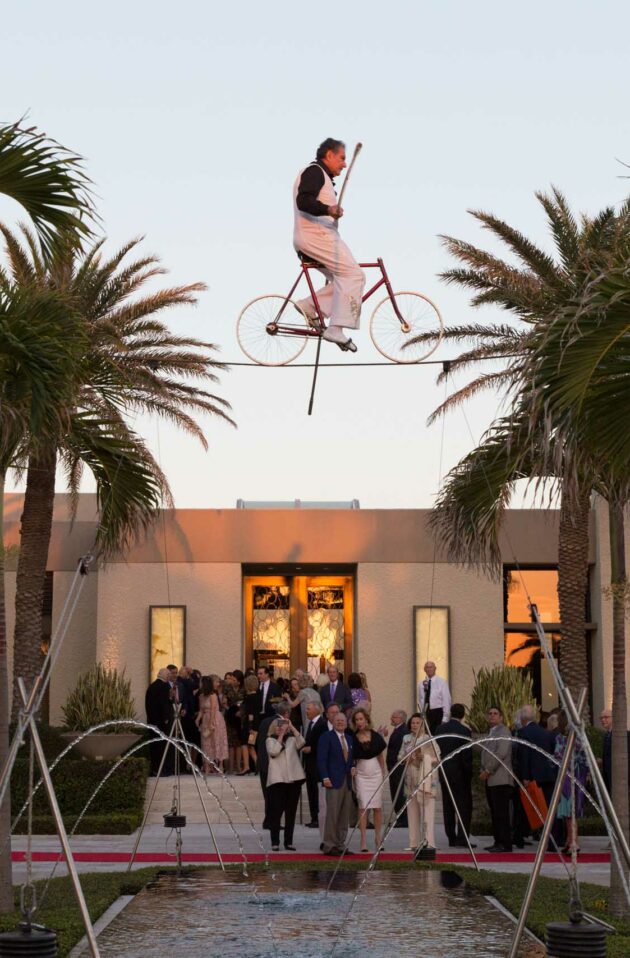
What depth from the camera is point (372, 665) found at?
3306 centimetres

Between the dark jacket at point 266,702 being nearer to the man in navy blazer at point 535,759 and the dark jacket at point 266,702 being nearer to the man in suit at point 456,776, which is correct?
the man in suit at point 456,776

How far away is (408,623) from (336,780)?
14341 mm

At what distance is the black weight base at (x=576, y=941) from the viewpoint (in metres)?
9.09

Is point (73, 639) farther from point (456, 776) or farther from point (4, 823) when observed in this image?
point (4, 823)

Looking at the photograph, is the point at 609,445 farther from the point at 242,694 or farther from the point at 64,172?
the point at 242,694

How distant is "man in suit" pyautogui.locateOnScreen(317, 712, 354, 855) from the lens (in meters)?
19.0

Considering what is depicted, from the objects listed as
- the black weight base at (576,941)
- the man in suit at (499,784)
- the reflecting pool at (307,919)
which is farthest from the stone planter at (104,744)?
the black weight base at (576,941)

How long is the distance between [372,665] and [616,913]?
20.3 metres

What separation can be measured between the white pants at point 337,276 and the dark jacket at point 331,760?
591 centimetres

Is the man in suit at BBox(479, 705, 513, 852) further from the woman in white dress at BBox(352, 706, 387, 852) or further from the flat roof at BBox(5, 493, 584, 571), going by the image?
the flat roof at BBox(5, 493, 584, 571)

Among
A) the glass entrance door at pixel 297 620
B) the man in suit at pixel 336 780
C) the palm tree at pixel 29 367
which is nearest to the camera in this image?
the palm tree at pixel 29 367

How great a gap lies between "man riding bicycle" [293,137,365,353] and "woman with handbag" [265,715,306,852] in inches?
239

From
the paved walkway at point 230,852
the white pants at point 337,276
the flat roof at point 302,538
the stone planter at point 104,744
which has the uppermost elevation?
the white pants at point 337,276

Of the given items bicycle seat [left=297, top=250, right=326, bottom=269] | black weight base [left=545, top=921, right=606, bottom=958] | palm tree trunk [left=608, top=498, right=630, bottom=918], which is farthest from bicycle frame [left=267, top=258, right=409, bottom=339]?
black weight base [left=545, top=921, right=606, bottom=958]
